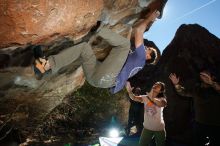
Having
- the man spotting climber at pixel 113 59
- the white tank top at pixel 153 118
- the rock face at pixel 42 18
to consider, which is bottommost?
the white tank top at pixel 153 118

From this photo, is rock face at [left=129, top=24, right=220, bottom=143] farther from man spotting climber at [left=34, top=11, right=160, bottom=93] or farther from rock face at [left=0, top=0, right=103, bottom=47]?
rock face at [left=0, top=0, right=103, bottom=47]

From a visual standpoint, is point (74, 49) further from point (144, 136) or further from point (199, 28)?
point (199, 28)

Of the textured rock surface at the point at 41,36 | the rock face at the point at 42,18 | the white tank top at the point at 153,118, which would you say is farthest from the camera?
the white tank top at the point at 153,118

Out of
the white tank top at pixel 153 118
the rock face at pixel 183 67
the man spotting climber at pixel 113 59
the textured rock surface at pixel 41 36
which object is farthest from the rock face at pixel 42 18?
the rock face at pixel 183 67

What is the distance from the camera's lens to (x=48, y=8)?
3240 mm

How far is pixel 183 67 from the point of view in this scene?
43.0 feet

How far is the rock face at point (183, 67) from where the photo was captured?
11.4m

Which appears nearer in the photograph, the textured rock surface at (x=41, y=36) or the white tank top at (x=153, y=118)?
the textured rock surface at (x=41, y=36)

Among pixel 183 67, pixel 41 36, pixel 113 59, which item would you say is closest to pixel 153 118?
pixel 113 59

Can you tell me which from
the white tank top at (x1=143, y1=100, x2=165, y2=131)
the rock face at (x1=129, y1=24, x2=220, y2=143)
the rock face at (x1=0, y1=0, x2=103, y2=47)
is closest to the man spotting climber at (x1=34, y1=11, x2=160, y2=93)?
the rock face at (x1=0, y1=0, x2=103, y2=47)

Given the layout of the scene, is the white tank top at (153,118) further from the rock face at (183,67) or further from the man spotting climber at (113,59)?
the rock face at (183,67)

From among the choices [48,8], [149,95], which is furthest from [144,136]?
[48,8]

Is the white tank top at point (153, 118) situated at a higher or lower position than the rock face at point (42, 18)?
lower

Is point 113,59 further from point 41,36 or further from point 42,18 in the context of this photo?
point 42,18
